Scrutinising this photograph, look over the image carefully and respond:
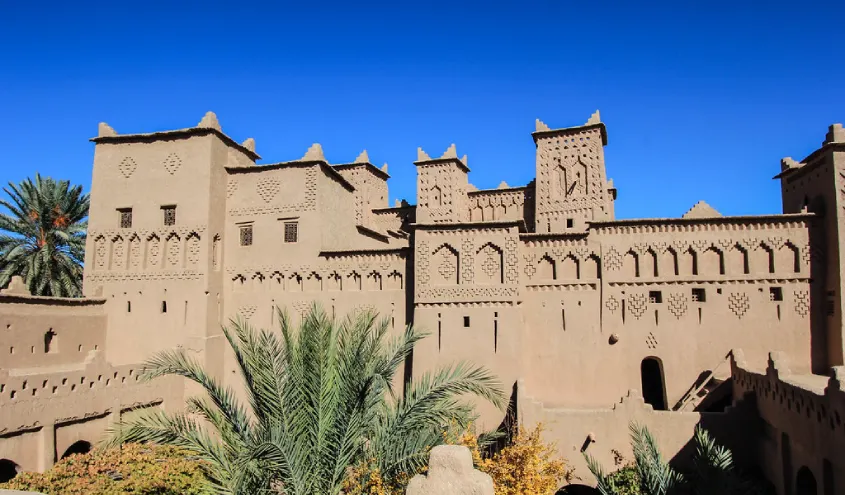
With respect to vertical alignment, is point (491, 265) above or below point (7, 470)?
above

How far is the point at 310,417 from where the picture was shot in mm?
9656

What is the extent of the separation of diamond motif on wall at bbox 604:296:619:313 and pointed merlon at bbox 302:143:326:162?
10269 millimetres

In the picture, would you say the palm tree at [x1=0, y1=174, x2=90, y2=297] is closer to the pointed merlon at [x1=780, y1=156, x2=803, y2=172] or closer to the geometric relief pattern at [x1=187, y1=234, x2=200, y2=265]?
the geometric relief pattern at [x1=187, y1=234, x2=200, y2=265]

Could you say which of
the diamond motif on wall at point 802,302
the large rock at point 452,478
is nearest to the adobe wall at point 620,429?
the diamond motif on wall at point 802,302

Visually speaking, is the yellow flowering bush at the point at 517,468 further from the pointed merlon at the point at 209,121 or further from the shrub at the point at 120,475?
the pointed merlon at the point at 209,121

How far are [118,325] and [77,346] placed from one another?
5.05ft

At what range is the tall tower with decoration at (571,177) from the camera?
70.0 ft

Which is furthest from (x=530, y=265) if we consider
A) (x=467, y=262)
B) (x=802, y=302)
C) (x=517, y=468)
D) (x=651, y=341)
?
(x=517, y=468)

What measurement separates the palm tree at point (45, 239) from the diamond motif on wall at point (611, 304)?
20104 mm

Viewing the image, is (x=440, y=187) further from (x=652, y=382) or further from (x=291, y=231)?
(x=652, y=382)

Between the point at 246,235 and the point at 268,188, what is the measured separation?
70.5 inches

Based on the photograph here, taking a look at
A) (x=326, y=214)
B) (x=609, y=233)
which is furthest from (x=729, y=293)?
(x=326, y=214)

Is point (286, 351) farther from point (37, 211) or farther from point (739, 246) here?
point (37, 211)

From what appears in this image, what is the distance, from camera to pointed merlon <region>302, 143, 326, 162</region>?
21.0 m
